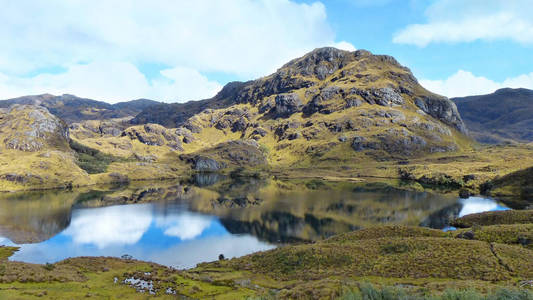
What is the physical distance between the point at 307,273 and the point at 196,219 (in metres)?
83.0

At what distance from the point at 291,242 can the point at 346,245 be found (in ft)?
90.1

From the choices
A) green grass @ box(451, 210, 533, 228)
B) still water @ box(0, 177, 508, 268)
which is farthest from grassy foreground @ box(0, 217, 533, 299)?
green grass @ box(451, 210, 533, 228)

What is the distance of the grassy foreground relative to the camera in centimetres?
4106

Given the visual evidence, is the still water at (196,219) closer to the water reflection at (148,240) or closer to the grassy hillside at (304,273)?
the water reflection at (148,240)

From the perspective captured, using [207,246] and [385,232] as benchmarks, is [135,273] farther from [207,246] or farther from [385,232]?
[385,232]

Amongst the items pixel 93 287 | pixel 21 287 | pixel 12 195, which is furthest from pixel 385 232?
pixel 12 195

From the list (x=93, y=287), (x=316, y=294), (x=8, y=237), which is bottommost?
(x=8, y=237)

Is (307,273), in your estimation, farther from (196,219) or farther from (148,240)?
(196,219)

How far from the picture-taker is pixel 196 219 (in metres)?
130

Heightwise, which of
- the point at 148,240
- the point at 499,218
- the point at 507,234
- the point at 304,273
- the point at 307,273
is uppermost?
the point at 507,234

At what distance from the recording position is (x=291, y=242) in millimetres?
91625

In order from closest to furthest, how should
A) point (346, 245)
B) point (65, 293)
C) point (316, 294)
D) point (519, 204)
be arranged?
point (316, 294), point (65, 293), point (346, 245), point (519, 204)

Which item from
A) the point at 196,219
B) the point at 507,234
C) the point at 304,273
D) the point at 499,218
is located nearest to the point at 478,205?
the point at 499,218

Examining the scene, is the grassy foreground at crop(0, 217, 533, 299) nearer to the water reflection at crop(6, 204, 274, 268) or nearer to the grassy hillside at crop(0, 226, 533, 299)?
the grassy hillside at crop(0, 226, 533, 299)
